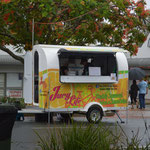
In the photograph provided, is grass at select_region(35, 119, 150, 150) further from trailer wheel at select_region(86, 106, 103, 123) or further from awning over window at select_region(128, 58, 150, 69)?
awning over window at select_region(128, 58, 150, 69)

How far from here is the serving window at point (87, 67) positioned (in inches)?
592

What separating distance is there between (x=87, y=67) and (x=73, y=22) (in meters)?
2.66

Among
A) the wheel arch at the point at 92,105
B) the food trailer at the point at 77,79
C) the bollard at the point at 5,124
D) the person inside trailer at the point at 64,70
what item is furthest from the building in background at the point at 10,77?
the bollard at the point at 5,124

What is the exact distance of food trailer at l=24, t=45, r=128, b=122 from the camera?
14625 mm

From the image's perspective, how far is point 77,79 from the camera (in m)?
15.0

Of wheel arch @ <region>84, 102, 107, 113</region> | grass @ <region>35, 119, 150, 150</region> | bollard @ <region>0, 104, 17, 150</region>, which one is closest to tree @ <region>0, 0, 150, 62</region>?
wheel arch @ <region>84, 102, 107, 113</region>

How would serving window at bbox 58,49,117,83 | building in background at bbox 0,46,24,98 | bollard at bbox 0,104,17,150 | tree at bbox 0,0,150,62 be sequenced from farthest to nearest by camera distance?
building in background at bbox 0,46,24,98
tree at bbox 0,0,150,62
serving window at bbox 58,49,117,83
bollard at bbox 0,104,17,150

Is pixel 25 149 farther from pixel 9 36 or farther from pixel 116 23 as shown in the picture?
pixel 116 23

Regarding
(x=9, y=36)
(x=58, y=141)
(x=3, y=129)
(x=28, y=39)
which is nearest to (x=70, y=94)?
(x=28, y=39)

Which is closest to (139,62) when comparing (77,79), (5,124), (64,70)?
(64,70)

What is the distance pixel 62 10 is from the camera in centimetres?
1722

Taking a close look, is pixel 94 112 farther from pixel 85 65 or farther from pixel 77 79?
pixel 85 65

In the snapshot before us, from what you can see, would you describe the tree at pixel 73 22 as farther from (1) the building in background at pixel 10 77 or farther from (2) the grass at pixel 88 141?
(1) the building in background at pixel 10 77

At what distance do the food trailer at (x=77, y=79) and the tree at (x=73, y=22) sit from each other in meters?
1.62
